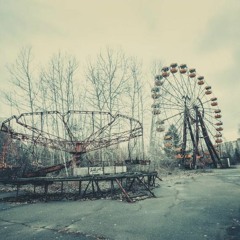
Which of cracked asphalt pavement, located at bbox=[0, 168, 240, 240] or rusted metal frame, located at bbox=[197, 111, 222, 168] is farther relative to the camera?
rusted metal frame, located at bbox=[197, 111, 222, 168]

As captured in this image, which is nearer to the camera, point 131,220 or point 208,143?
point 131,220

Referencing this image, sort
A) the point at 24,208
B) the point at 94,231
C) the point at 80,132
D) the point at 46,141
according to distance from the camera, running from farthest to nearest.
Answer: the point at 80,132 < the point at 46,141 < the point at 24,208 < the point at 94,231

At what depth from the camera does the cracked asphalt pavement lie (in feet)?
19.9

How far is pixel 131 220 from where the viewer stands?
296 inches

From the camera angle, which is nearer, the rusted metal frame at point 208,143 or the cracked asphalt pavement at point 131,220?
the cracked asphalt pavement at point 131,220

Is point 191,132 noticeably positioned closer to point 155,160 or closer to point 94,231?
point 155,160

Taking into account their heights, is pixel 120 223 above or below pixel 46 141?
below

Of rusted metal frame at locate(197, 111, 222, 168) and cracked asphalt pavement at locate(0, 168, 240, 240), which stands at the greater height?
rusted metal frame at locate(197, 111, 222, 168)

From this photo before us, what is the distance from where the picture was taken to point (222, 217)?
7.23 meters

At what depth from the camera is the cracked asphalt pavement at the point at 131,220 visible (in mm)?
6055

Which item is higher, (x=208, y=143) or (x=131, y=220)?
(x=208, y=143)

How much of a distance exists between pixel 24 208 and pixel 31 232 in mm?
4141

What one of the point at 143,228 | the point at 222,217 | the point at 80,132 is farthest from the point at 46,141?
the point at 80,132

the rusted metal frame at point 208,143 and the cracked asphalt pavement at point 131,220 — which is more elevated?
the rusted metal frame at point 208,143
